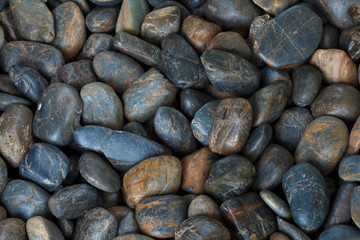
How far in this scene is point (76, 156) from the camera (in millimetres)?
1845

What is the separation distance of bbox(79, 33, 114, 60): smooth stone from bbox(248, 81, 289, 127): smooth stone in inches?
35.3

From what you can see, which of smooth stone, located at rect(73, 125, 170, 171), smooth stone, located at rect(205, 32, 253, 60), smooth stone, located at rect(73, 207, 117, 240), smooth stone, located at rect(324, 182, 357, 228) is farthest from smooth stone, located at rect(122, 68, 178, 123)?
smooth stone, located at rect(324, 182, 357, 228)

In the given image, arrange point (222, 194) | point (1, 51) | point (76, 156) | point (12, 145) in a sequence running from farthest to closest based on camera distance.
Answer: point (1, 51) < point (76, 156) < point (12, 145) < point (222, 194)

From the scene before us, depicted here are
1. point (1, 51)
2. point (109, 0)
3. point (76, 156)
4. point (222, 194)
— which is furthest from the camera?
point (109, 0)

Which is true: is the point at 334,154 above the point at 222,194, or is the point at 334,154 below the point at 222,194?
above

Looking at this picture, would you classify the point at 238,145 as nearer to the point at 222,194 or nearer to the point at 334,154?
the point at 222,194

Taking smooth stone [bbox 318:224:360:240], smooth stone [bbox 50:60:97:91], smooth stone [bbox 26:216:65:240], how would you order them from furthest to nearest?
smooth stone [bbox 50:60:97:91] → smooth stone [bbox 26:216:65:240] → smooth stone [bbox 318:224:360:240]

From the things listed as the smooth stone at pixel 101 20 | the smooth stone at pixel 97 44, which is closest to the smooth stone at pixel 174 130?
the smooth stone at pixel 97 44

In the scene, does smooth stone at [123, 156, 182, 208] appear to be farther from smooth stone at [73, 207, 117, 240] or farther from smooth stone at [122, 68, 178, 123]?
smooth stone at [122, 68, 178, 123]

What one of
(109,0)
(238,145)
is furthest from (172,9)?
(238,145)

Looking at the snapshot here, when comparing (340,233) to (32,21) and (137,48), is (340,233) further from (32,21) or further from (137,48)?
(32,21)

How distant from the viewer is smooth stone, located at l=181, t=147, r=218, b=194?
172 cm

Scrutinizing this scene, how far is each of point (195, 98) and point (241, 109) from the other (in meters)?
0.30

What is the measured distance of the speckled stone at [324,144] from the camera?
1619 mm
